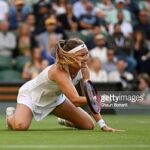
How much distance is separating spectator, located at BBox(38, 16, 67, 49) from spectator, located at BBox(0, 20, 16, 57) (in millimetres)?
740

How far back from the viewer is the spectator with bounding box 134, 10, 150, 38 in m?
19.3

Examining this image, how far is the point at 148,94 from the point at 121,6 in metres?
4.19

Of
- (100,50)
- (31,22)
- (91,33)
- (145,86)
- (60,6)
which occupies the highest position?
(60,6)

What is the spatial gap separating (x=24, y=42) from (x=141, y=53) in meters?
3.19

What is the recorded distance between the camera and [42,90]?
10430mm

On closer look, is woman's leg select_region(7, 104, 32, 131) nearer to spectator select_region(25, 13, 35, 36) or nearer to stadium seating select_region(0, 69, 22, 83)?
stadium seating select_region(0, 69, 22, 83)

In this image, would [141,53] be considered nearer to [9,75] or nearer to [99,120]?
[9,75]

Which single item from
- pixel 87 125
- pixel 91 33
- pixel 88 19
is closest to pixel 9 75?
pixel 91 33

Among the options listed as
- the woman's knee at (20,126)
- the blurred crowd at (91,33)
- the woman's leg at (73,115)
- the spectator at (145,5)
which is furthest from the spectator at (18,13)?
the woman's knee at (20,126)

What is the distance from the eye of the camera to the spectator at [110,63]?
17625 mm

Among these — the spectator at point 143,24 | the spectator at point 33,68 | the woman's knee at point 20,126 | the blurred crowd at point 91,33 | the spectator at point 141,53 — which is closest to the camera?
the woman's knee at point 20,126

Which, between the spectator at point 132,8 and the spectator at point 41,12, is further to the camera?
the spectator at point 132,8

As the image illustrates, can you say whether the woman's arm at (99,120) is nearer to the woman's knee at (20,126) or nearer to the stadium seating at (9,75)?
the woman's knee at (20,126)

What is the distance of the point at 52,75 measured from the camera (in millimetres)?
10008
